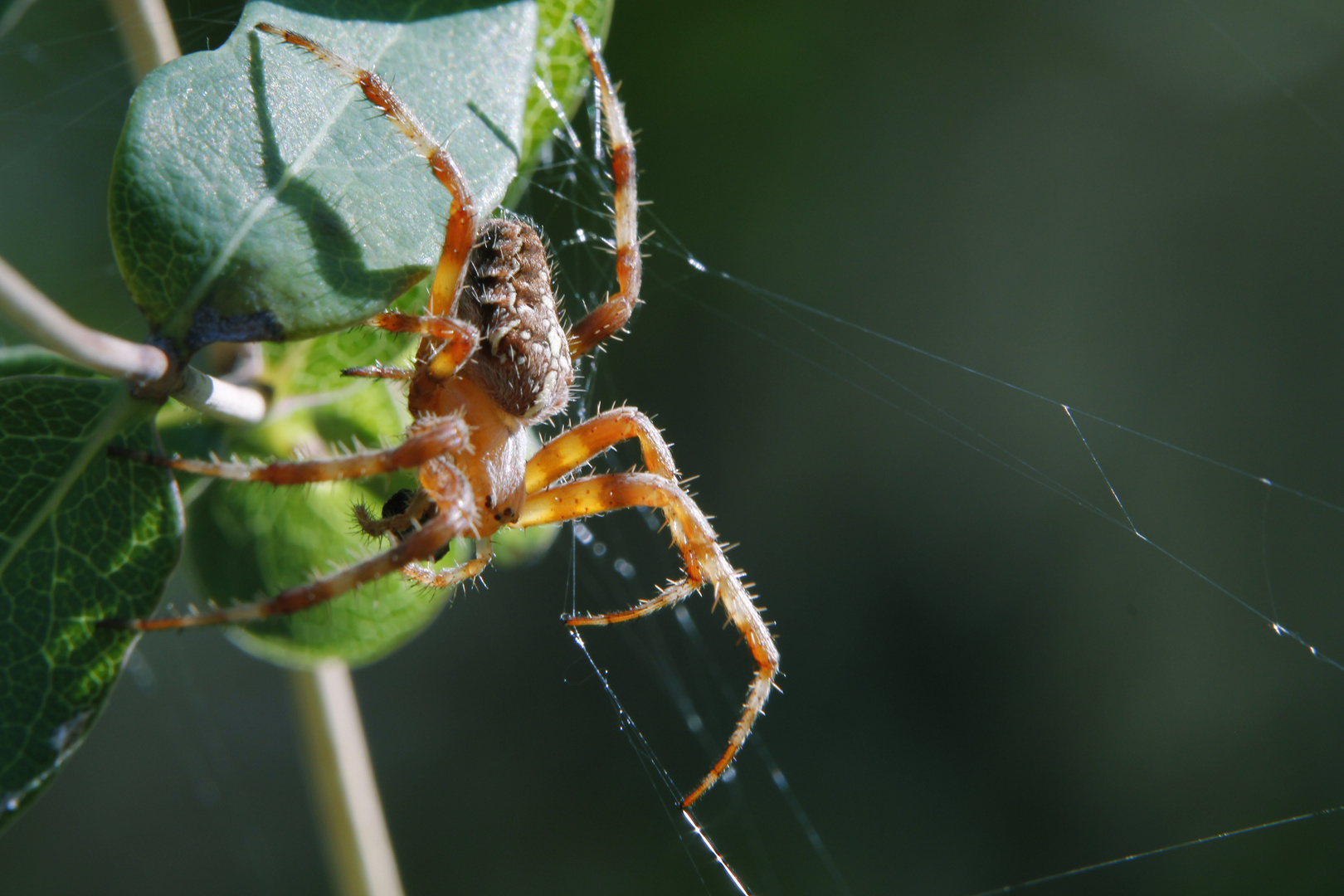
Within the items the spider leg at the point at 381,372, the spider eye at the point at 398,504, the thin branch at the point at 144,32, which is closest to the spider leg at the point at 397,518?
the spider eye at the point at 398,504

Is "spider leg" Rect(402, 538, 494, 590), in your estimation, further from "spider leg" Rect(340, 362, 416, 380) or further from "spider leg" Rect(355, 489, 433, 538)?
"spider leg" Rect(340, 362, 416, 380)

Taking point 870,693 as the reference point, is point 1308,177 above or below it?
above

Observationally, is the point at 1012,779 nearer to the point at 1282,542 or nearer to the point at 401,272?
the point at 1282,542

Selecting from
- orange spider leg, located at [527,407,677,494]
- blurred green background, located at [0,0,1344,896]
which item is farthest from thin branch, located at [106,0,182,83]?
blurred green background, located at [0,0,1344,896]

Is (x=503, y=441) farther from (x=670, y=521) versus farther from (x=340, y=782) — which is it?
(x=340, y=782)

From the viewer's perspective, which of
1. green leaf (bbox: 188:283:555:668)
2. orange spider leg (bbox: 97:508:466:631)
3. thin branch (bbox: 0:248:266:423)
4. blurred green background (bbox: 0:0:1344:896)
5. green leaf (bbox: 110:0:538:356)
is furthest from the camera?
blurred green background (bbox: 0:0:1344:896)

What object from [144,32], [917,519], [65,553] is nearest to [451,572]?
[65,553]

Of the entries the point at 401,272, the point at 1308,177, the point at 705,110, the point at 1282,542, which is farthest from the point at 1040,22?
the point at 401,272

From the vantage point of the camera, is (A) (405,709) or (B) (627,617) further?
(A) (405,709)
